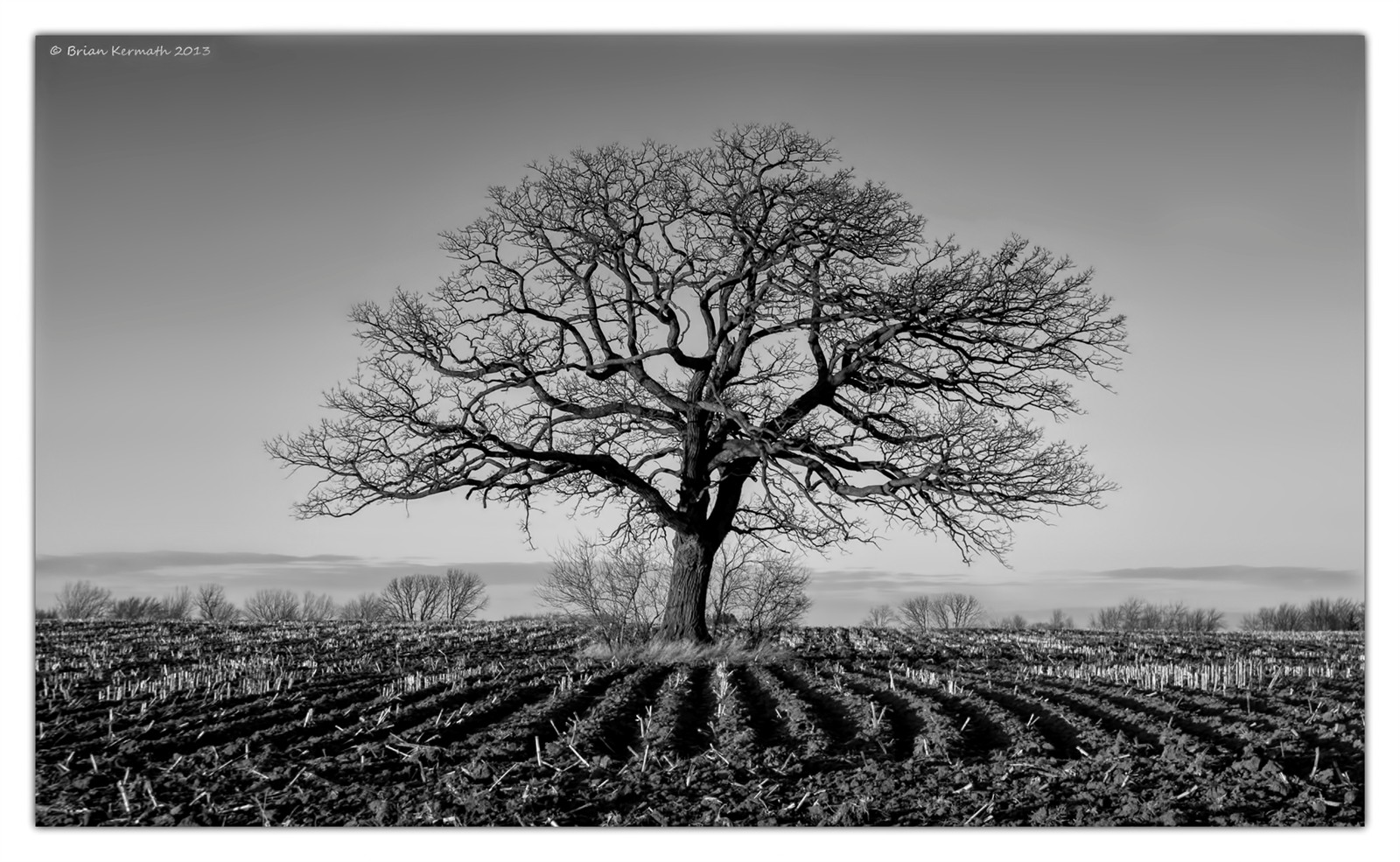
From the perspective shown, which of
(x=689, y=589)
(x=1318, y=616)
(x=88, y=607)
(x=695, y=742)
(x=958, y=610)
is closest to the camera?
(x=695, y=742)

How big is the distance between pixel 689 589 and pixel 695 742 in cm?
540

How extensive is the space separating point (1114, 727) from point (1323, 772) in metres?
1.51

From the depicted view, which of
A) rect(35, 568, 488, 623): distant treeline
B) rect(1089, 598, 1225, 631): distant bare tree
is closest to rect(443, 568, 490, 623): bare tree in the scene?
rect(35, 568, 488, 623): distant treeline

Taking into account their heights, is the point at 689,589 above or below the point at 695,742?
above

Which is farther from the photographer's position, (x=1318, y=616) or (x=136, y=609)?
(x=136, y=609)

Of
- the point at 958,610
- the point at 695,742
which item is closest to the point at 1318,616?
the point at 695,742

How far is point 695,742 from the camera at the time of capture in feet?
23.8

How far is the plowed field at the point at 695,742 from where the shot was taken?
591 centimetres

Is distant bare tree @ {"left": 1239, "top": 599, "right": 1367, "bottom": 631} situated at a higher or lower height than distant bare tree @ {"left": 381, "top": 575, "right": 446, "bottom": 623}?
higher

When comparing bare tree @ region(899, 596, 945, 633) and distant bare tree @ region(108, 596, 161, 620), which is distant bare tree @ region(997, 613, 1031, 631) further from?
distant bare tree @ region(108, 596, 161, 620)

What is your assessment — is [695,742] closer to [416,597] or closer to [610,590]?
[610,590]

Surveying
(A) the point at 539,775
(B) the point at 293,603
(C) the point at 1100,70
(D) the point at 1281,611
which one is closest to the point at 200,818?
(A) the point at 539,775

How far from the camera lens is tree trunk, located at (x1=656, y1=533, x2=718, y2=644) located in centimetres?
1261

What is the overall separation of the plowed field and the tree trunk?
1001 millimetres
